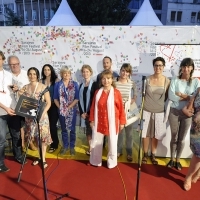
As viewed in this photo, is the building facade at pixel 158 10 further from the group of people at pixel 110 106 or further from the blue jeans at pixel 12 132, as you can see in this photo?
the blue jeans at pixel 12 132

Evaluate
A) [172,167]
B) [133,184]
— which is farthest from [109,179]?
[172,167]

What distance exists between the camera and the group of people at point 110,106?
263 cm

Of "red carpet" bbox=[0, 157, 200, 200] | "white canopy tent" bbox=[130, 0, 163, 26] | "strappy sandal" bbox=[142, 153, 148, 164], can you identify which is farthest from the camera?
"white canopy tent" bbox=[130, 0, 163, 26]

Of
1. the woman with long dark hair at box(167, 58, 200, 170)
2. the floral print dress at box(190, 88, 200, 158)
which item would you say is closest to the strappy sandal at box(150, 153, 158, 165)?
the woman with long dark hair at box(167, 58, 200, 170)

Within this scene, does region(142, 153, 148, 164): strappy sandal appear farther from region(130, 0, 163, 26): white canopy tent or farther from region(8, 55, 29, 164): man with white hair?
region(130, 0, 163, 26): white canopy tent

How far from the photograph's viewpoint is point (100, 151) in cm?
298

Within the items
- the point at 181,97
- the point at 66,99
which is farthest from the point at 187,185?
the point at 66,99

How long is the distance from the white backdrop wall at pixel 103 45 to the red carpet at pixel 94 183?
186cm

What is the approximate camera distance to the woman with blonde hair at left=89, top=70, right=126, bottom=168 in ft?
8.67

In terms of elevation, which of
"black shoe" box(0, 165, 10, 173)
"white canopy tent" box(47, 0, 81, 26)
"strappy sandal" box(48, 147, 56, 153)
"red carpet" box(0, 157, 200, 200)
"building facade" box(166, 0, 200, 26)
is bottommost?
"red carpet" box(0, 157, 200, 200)

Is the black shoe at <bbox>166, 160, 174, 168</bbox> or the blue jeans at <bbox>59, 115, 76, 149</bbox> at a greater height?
the blue jeans at <bbox>59, 115, 76, 149</bbox>

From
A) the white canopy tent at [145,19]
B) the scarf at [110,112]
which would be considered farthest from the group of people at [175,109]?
the white canopy tent at [145,19]

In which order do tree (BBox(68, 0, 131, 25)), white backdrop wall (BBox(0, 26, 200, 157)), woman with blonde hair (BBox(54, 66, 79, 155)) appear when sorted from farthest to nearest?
tree (BBox(68, 0, 131, 25)) < white backdrop wall (BBox(0, 26, 200, 157)) < woman with blonde hair (BBox(54, 66, 79, 155))

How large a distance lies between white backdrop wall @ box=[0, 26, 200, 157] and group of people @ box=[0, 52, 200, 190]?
2.82ft
